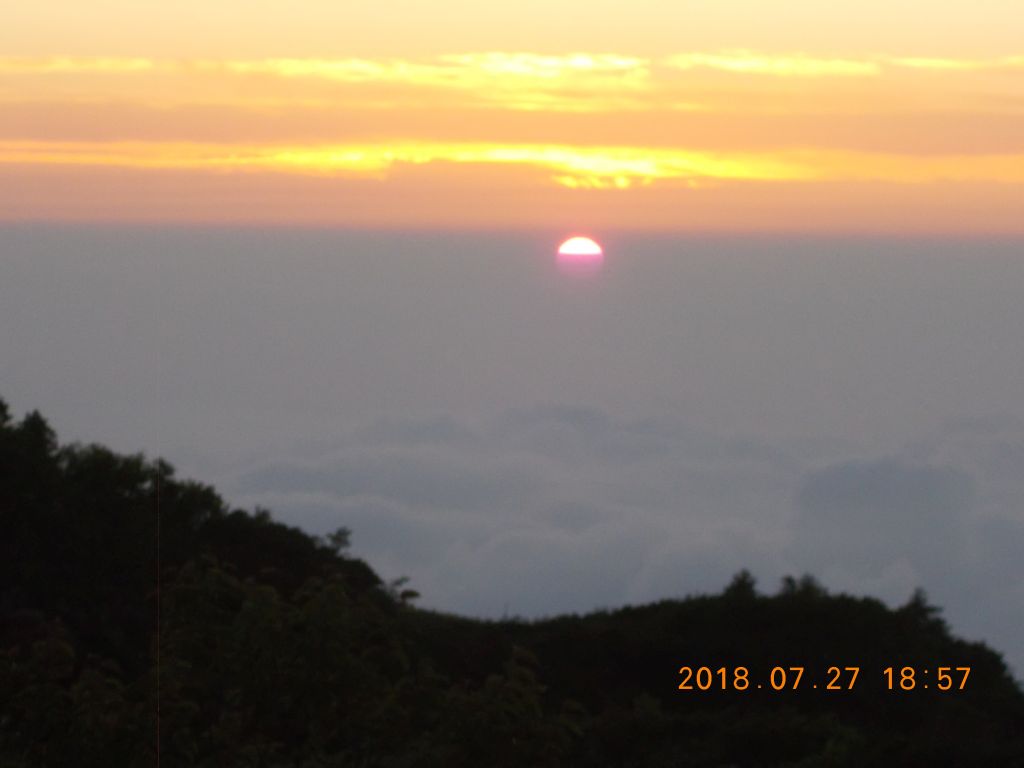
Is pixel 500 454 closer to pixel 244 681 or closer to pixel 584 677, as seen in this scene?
pixel 584 677

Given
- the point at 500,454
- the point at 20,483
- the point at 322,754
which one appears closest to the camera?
the point at 322,754

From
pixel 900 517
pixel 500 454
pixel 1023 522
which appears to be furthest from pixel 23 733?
pixel 500 454

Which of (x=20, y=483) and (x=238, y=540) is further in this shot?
(x=238, y=540)

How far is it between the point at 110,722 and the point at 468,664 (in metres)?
12.8

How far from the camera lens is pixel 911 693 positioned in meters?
17.6

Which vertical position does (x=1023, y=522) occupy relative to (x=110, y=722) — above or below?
above

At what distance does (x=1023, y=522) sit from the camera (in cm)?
13800

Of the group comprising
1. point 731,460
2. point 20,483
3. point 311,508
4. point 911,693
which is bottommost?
point 911,693

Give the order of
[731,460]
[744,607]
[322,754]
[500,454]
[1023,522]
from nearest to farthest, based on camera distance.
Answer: [322,754], [744,607], [1023,522], [500,454], [731,460]

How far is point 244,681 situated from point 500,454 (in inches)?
6770
